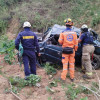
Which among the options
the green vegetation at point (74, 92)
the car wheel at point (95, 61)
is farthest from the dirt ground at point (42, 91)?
the car wheel at point (95, 61)

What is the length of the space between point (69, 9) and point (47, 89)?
30.4 ft

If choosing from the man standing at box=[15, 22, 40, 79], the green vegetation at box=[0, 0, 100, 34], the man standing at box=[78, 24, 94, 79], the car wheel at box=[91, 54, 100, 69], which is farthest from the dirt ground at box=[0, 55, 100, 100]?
the green vegetation at box=[0, 0, 100, 34]

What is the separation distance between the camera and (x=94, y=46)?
570 cm

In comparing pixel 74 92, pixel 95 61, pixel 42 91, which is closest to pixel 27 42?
pixel 42 91

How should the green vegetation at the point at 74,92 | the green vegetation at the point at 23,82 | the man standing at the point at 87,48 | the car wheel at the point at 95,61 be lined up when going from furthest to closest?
the car wheel at the point at 95,61 → the man standing at the point at 87,48 → the green vegetation at the point at 23,82 → the green vegetation at the point at 74,92

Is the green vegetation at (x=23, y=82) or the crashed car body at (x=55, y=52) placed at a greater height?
the crashed car body at (x=55, y=52)

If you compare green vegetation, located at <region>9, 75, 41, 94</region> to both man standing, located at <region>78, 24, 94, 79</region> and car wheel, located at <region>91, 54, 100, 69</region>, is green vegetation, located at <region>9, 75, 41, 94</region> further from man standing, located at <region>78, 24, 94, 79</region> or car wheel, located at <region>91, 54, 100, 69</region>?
car wheel, located at <region>91, 54, 100, 69</region>

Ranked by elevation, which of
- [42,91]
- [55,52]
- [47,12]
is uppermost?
[47,12]

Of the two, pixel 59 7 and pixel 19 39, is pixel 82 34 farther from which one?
pixel 59 7

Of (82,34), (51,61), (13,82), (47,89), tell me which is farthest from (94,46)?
(13,82)

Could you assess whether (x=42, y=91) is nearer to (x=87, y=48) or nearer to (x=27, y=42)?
(x=27, y=42)

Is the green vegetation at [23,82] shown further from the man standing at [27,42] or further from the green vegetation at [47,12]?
the green vegetation at [47,12]

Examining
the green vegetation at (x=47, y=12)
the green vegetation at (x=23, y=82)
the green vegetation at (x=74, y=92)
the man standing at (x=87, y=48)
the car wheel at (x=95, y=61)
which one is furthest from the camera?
the green vegetation at (x=47, y=12)

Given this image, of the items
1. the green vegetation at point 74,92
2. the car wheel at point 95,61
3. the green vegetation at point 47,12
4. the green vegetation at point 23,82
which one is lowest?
the green vegetation at point 74,92
